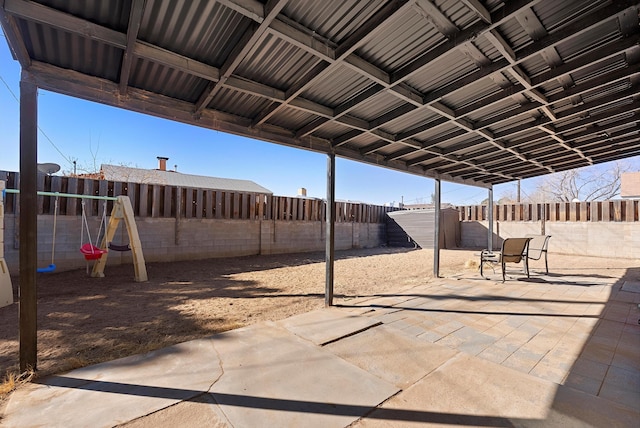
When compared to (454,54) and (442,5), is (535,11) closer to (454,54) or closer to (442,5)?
(454,54)

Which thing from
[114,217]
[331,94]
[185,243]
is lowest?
[185,243]

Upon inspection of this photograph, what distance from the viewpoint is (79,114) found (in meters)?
8.15

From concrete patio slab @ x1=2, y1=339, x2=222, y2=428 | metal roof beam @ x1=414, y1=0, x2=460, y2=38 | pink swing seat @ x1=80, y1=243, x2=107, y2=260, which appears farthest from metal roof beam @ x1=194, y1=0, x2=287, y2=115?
pink swing seat @ x1=80, y1=243, x2=107, y2=260

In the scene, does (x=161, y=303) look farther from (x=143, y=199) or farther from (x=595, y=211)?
(x=595, y=211)

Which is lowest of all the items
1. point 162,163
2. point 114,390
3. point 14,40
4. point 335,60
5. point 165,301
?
point 165,301

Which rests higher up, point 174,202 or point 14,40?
point 14,40

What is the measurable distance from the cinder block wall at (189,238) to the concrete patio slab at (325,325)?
18.9 ft

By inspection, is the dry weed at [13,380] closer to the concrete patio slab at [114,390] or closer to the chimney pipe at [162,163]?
the concrete patio slab at [114,390]

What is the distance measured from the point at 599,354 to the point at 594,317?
118 centimetres

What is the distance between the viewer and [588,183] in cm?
2123

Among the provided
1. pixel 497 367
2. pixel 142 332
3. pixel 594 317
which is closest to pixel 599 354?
pixel 497 367

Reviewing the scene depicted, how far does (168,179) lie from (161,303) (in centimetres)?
998

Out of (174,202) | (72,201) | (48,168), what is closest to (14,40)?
(48,168)

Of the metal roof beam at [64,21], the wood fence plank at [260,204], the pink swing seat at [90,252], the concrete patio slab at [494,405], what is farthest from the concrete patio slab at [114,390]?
the wood fence plank at [260,204]
